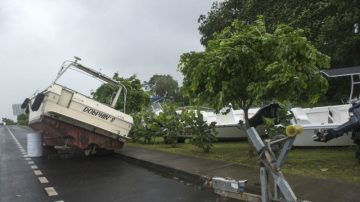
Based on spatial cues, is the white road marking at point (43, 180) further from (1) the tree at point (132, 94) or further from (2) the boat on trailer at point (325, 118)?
(1) the tree at point (132, 94)

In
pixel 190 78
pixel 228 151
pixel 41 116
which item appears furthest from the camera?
pixel 228 151

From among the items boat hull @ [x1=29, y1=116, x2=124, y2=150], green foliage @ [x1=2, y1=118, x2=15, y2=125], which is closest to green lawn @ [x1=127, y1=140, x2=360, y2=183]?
boat hull @ [x1=29, y1=116, x2=124, y2=150]

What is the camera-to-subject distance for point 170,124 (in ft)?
54.1

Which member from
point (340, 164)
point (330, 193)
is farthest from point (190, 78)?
point (330, 193)

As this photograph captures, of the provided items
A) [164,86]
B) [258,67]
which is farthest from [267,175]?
[164,86]

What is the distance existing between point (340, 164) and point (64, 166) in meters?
7.58

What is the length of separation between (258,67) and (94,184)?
4.57 meters

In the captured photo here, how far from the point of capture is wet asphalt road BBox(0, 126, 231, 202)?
26.9 ft

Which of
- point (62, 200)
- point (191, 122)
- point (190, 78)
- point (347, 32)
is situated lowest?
point (62, 200)

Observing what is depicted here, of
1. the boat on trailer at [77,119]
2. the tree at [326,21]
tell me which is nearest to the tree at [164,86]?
the tree at [326,21]

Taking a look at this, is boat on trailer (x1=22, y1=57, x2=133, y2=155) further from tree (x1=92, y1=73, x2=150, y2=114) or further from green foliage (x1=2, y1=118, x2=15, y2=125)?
green foliage (x1=2, y1=118, x2=15, y2=125)

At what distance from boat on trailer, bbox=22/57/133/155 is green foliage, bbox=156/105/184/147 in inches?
96.1

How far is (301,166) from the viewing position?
9805 millimetres

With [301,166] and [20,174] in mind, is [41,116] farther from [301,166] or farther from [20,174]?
[301,166]
